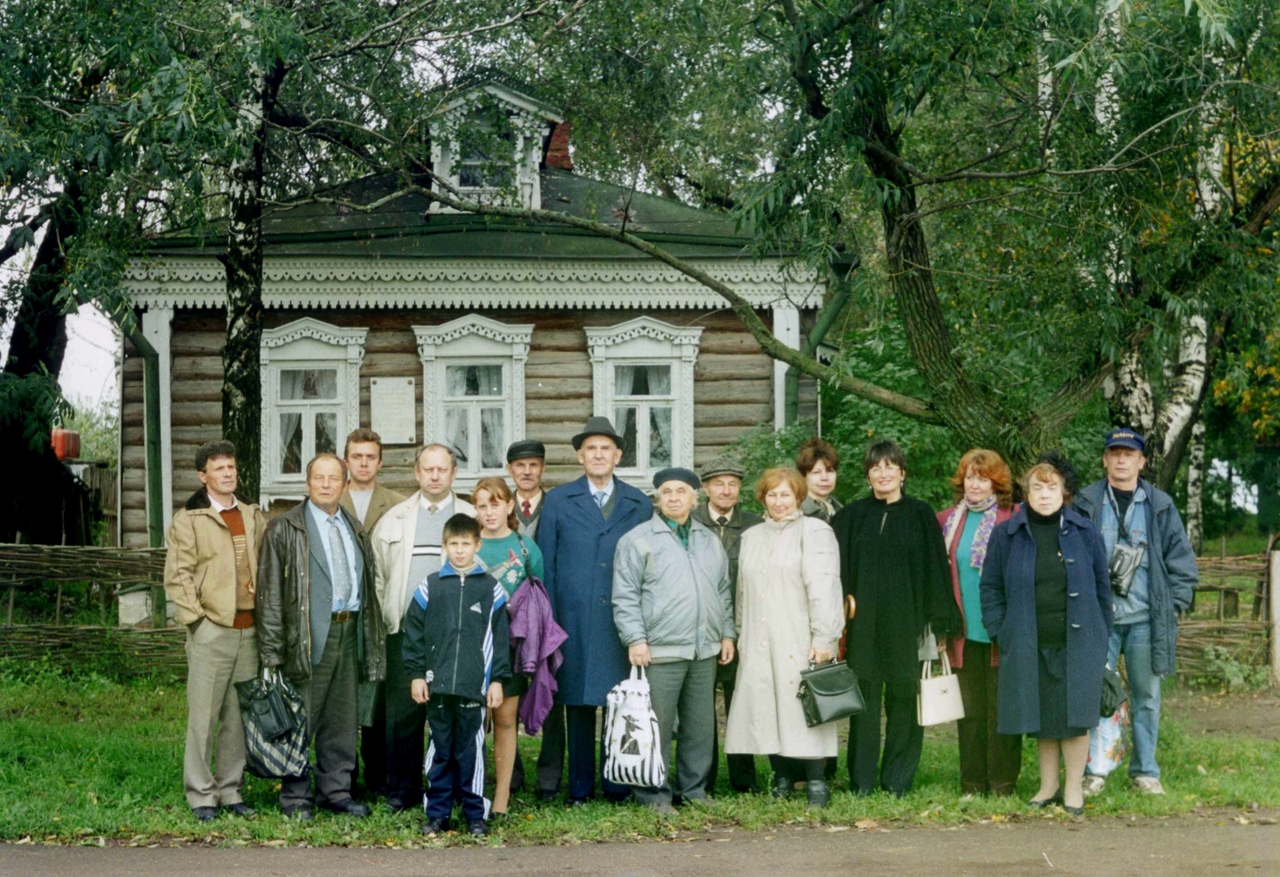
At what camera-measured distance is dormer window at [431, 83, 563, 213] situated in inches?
532

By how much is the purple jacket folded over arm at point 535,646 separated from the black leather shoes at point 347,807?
3.11ft

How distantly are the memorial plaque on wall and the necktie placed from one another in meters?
7.33

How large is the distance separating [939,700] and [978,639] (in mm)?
435

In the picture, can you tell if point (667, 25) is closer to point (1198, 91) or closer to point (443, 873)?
point (1198, 91)

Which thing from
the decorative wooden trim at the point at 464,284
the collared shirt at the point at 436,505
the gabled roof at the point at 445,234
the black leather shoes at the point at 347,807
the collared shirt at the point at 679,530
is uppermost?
the gabled roof at the point at 445,234

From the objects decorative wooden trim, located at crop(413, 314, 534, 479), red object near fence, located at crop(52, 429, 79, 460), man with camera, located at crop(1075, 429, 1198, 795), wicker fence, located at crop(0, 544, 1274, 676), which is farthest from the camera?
red object near fence, located at crop(52, 429, 79, 460)

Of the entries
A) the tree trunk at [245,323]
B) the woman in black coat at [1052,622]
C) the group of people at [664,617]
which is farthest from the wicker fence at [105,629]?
the woman in black coat at [1052,622]

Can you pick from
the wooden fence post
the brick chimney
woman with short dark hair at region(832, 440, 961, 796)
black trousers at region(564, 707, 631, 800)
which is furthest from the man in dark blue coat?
the brick chimney

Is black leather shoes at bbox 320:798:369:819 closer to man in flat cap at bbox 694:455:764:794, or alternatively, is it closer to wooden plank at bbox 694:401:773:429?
man in flat cap at bbox 694:455:764:794

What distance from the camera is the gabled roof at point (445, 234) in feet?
47.3

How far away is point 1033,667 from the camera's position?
7.46 m

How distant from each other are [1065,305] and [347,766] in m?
5.90

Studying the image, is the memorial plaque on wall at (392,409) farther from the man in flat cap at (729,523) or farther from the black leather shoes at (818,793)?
the black leather shoes at (818,793)

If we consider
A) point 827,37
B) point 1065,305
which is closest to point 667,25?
point 827,37
